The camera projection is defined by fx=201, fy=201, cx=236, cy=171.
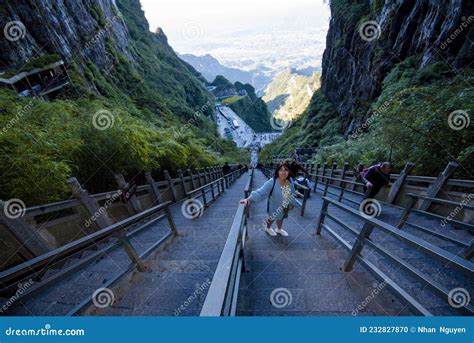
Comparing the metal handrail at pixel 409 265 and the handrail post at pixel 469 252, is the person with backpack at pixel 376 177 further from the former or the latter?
the metal handrail at pixel 409 265

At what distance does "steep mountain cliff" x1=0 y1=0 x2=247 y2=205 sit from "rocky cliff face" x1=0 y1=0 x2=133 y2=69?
64 mm

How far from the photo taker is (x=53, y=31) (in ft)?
54.2

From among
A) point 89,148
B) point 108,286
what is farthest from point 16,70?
point 108,286

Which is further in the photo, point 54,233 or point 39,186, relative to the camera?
point 54,233

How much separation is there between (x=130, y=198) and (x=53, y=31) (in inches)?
817

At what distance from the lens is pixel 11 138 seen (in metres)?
3.11

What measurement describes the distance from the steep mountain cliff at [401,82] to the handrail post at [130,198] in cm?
749

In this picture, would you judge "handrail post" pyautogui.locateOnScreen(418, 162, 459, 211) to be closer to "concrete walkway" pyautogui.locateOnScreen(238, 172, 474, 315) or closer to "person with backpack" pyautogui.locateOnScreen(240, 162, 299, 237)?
"concrete walkway" pyautogui.locateOnScreen(238, 172, 474, 315)

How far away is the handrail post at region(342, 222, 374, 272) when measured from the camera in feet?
7.67

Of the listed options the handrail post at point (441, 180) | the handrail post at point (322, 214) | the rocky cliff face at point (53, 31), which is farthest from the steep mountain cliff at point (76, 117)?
the handrail post at point (441, 180)

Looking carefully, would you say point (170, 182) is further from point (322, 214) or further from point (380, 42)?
point (380, 42)

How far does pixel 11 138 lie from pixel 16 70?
14.5 metres

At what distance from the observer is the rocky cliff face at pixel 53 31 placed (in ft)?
41.4

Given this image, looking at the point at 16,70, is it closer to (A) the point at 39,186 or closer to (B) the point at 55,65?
(B) the point at 55,65
